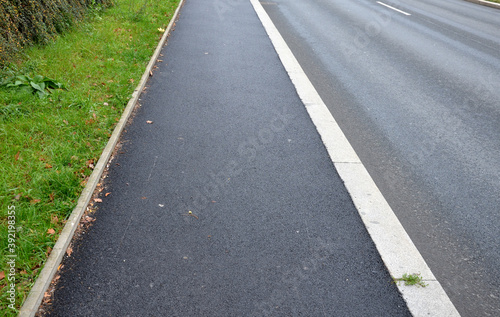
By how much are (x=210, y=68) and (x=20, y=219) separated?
4530 millimetres

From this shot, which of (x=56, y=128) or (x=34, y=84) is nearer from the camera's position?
(x=56, y=128)

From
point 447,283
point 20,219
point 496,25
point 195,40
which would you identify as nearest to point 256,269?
point 447,283

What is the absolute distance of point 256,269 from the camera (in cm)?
277

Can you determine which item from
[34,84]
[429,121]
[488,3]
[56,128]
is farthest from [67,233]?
[488,3]

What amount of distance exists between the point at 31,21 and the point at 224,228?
5.54m

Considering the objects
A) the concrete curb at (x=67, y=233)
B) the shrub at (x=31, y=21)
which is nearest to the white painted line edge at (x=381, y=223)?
the concrete curb at (x=67, y=233)

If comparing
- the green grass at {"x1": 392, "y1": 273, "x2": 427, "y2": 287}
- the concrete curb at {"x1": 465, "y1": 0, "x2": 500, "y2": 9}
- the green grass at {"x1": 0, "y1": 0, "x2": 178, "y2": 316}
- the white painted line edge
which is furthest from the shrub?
the concrete curb at {"x1": 465, "y1": 0, "x2": 500, "y2": 9}

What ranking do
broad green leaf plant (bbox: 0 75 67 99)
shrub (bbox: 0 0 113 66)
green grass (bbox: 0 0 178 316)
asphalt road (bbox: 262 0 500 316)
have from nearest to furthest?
green grass (bbox: 0 0 178 316) < asphalt road (bbox: 262 0 500 316) < broad green leaf plant (bbox: 0 75 67 99) < shrub (bbox: 0 0 113 66)

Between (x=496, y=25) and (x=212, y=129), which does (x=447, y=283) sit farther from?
(x=496, y=25)

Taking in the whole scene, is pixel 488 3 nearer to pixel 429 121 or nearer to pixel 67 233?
pixel 429 121

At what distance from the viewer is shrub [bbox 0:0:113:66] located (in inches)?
213

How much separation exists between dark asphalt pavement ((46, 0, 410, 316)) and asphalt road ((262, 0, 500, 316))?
0.61 metres

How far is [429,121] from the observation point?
5266mm

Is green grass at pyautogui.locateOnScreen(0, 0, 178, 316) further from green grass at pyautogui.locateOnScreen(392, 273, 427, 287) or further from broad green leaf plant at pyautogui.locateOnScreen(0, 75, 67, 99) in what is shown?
green grass at pyautogui.locateOnScreen(392, 273, 427, 287)
